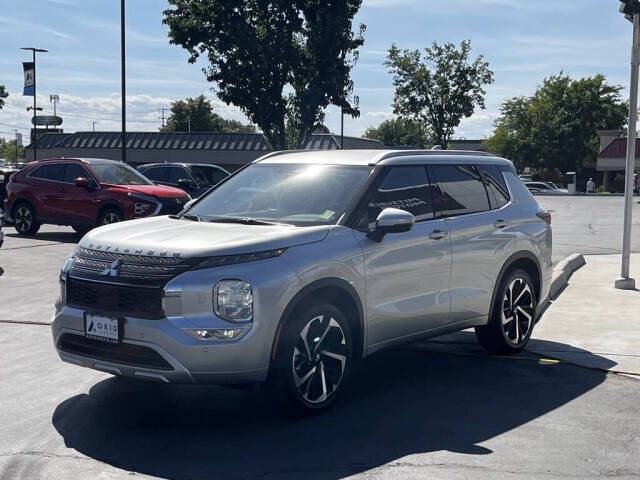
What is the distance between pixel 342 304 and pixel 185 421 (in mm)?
1321

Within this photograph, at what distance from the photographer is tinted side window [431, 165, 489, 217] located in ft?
22.8

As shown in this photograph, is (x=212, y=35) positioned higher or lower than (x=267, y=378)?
higher

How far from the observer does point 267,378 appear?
5.34m

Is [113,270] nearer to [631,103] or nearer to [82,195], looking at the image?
[631,103]

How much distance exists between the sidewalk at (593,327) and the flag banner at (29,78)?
47366 mm

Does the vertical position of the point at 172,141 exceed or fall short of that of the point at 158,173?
it exceeds it

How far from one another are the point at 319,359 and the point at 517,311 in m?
2.76

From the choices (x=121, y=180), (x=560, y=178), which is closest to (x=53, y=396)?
(x=121, y=180)

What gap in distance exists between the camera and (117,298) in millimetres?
5301

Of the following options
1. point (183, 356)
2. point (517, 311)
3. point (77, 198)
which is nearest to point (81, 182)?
point (77, 198)

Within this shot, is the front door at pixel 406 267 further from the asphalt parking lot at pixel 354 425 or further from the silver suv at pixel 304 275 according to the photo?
the asphalt parking lot at pixel 354 425

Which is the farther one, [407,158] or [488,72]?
[488,72]

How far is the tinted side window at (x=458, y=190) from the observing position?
22.8 ft

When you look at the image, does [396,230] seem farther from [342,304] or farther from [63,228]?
[63,228]
